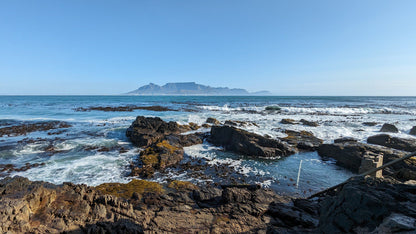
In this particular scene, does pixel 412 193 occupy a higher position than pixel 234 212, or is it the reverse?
pixel 412 193

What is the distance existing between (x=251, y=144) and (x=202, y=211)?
1034 centimetres

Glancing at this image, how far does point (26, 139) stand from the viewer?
1864cm

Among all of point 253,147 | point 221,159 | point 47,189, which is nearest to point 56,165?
point 47,189

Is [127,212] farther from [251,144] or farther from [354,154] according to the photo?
[354,154]

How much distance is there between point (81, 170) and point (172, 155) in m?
5.75

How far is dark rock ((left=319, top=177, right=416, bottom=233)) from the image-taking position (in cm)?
367

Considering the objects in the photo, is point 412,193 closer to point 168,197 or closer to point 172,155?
point 168,197

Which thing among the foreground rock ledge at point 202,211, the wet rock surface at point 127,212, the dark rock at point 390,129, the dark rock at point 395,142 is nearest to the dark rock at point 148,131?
the foreground rock ledge at point 202,211

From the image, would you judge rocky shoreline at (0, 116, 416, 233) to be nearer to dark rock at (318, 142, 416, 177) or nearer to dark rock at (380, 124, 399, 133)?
dark rock at (318, 142, 416, 177)

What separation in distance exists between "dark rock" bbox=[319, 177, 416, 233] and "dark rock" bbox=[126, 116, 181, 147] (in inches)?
622

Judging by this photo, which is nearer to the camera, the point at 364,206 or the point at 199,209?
the point at 364,206

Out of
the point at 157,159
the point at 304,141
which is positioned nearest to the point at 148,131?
the point at 157,159

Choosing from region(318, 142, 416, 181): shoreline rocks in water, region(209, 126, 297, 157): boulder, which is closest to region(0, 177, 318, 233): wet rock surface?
region(318, 142, 416, 181): shoreline rocks in water

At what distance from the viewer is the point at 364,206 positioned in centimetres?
385
